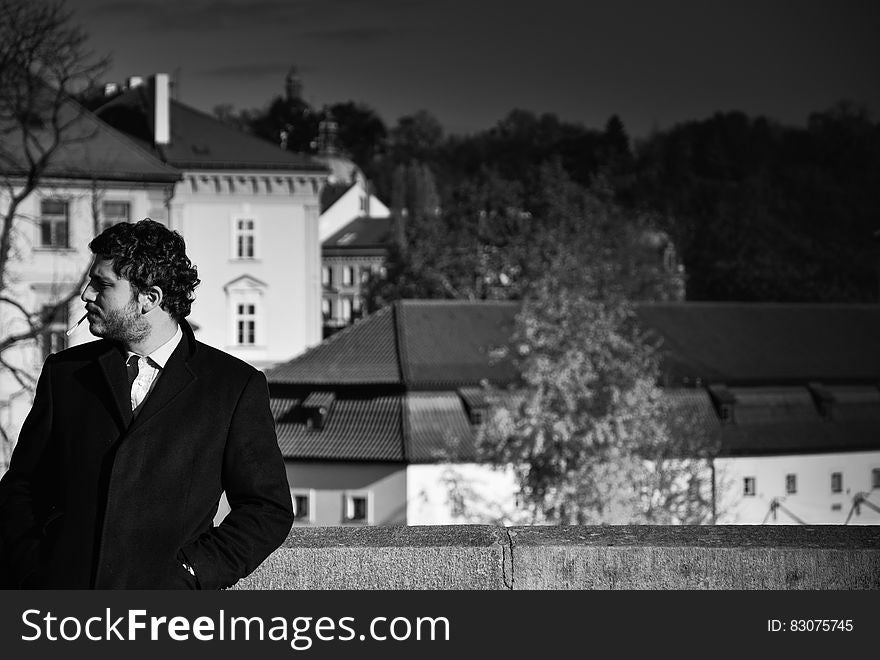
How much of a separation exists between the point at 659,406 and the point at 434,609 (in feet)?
119

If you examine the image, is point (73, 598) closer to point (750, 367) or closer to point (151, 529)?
point (151, 529)

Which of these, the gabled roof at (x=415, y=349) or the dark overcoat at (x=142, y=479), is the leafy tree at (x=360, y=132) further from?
the dark overcoat at (x=142, y=479)

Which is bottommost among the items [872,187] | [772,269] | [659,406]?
[659,406]

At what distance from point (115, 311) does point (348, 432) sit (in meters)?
47.7

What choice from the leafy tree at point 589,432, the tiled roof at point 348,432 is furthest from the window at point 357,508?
the leafy tree at point 589,432

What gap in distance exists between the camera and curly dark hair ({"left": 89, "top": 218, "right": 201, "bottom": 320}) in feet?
11.1

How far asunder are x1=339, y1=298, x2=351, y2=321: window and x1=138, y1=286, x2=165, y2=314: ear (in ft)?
373

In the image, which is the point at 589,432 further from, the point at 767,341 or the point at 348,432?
the point at 767,341

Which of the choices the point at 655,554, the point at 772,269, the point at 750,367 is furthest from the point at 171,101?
the point at 655,554

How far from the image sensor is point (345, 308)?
11850 cm

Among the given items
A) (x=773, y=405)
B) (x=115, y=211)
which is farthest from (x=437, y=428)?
(x=773, y=405)

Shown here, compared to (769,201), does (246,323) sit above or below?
below

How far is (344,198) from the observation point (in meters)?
117

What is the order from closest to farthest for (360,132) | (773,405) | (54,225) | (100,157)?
(54,225), (100,157), (773,405), (360,132)
